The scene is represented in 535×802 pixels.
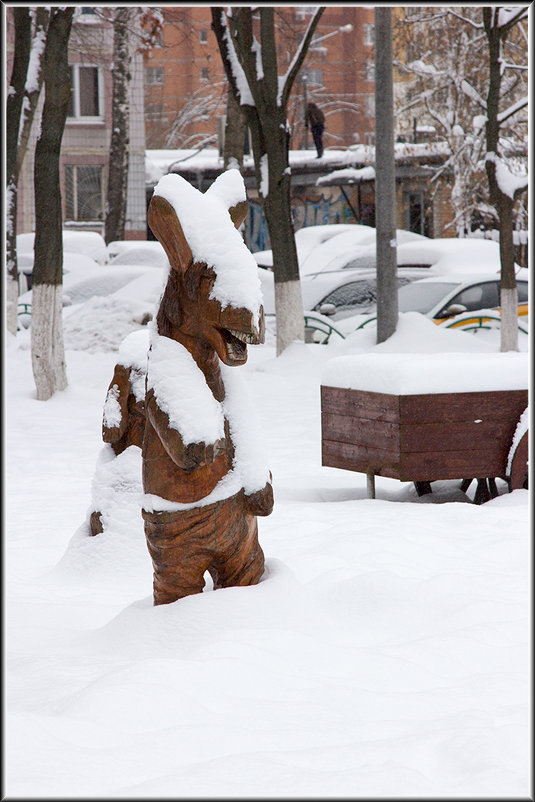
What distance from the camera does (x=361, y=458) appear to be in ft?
19.8

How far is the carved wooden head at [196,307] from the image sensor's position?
115 inches

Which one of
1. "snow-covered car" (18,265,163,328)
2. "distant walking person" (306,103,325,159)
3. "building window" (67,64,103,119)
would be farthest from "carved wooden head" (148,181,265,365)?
"building window" (67,64,103,119)

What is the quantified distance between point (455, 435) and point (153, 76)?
5090 centimetres

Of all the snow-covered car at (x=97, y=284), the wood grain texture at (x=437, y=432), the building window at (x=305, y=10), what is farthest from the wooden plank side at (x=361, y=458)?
the snow-covered car at (x=97, y=284)

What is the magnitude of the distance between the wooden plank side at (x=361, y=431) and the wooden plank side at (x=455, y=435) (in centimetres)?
8

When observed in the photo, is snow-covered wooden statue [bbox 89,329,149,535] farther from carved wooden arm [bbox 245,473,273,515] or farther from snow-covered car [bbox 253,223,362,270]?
snow-covered car [bbox 253,223,362,270]

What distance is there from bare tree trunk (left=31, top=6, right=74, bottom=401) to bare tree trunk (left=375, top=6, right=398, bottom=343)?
336 cm

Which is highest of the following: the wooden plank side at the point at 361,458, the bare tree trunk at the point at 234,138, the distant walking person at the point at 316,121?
the distant walking person at the point at 316,121

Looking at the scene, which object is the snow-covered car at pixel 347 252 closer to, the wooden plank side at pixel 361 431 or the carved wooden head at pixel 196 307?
the wooden plank side at pixel 361 431

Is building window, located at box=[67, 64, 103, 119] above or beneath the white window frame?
beneath

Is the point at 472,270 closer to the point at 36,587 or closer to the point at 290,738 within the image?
the point at 36,587

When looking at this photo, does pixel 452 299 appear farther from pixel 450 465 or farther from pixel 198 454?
pixel 198 454

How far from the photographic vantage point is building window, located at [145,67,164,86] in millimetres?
51969

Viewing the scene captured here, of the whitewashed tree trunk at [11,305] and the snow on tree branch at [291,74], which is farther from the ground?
the snow on tree branch at [291,74]
